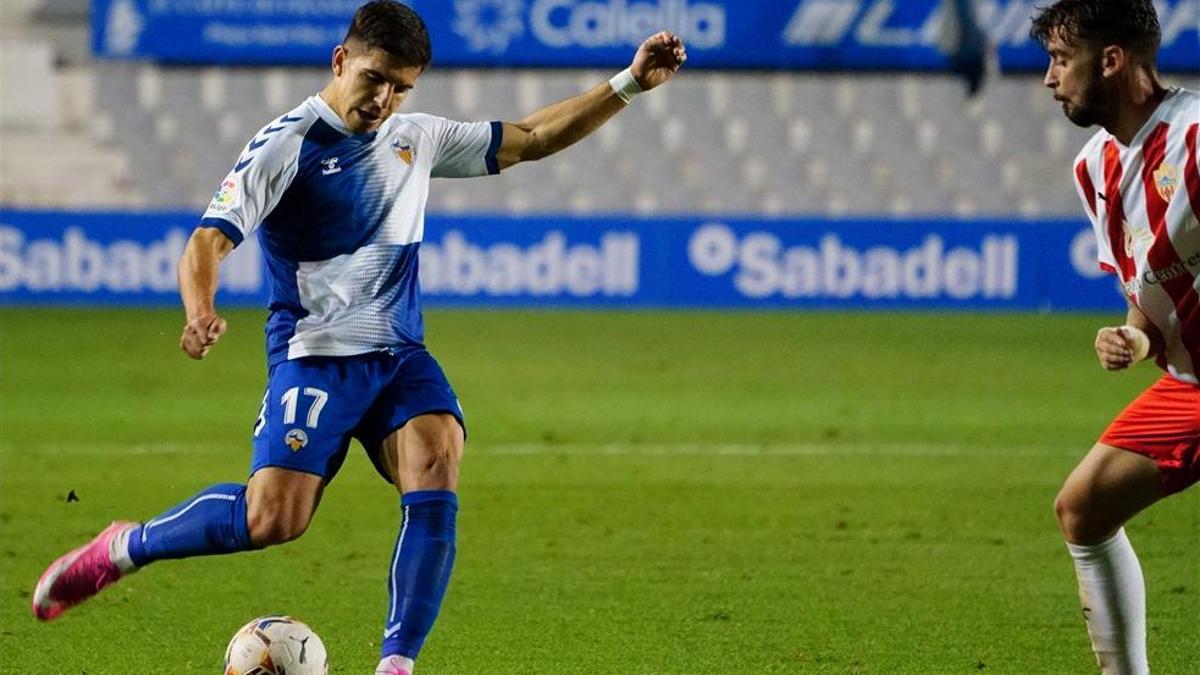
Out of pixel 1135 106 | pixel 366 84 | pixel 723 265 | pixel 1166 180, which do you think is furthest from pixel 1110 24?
pixel 723 265

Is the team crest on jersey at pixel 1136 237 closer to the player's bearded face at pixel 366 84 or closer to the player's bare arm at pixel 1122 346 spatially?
the player's bare arm at pixel 1122 346

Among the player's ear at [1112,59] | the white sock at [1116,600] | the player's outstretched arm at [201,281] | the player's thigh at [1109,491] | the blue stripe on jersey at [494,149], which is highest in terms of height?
the player's ear at [1112,59]

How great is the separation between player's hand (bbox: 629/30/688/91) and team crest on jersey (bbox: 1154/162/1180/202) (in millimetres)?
1511

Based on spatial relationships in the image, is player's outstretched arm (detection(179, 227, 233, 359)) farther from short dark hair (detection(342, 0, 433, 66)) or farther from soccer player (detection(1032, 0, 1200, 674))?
soccer player (detection(1032, 0, 1200, 674))

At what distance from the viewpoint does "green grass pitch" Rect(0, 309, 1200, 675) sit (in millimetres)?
5766

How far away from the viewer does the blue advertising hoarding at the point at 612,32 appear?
20719mm

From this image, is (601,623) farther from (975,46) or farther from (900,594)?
(975,46)

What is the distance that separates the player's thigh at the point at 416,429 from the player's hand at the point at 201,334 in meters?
0.70

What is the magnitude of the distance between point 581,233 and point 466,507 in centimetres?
1029

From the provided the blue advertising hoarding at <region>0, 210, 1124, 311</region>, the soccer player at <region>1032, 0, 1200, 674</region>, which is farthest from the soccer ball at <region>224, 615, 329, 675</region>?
the blue advertising hoarding at <region>0, 210, 1124, 311</region>

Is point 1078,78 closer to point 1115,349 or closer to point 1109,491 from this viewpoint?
point 1115,349

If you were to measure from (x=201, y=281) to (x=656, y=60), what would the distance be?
157cm

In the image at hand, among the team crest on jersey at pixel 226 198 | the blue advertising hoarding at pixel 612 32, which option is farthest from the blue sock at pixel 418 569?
the blue advertising hoarding at pixel 612 32

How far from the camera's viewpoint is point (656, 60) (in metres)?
5.42
